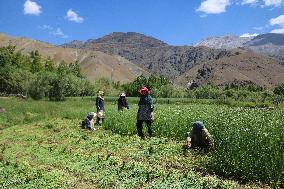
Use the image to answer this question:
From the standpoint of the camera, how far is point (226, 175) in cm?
1325

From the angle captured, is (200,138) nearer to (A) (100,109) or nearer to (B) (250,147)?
(B) (250,147)

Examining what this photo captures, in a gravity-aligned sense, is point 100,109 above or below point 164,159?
above

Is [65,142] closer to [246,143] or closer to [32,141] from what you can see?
[32,141]

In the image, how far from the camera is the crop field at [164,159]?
12414mm

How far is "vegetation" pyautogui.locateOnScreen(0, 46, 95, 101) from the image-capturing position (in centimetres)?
8881

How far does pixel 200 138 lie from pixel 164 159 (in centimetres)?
167

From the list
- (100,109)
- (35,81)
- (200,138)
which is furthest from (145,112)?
(35,81)

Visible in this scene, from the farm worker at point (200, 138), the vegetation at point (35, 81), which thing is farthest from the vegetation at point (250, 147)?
the vegetation at point (35, 81)

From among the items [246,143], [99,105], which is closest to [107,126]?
[99,105]

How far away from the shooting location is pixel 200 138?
55.2 ft

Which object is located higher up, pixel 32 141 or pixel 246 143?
pixel 246 143

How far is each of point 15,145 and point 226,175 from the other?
1135 centimetres

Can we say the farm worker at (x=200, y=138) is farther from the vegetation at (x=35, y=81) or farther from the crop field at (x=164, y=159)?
the vegetation at (x=35, y=81)

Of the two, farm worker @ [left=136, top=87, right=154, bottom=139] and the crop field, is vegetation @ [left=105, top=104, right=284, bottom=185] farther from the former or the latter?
farm worker @ [left=136, top=87, right=154, bottom=139]
